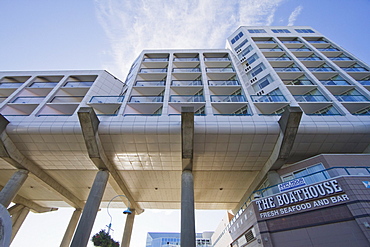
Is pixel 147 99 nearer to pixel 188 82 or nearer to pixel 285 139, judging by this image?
pixel 188 82

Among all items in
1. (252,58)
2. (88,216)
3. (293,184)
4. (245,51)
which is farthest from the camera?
(245,51)

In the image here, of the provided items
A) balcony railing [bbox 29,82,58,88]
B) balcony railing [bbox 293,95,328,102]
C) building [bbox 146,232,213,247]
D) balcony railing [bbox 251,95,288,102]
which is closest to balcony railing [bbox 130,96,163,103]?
balcony railing [bbox 251,95,288,102]

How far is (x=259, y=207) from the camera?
11352 millimetres

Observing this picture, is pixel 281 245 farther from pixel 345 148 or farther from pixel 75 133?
pixel 75 133

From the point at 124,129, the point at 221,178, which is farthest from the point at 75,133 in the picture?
the point at 221,178

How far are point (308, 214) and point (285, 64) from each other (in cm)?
1969

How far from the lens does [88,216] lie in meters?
12.6

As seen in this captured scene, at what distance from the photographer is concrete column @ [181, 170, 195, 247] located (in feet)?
38.3

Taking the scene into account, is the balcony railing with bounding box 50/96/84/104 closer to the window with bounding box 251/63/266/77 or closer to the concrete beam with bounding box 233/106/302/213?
the concrete beam with bounding box 233/106/302/213

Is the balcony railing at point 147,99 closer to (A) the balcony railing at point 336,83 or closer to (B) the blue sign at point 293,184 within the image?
(B) the blue sign at point 293,184

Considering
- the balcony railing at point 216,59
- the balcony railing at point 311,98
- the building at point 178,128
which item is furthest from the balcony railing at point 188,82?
the balcony railing at point 311,98

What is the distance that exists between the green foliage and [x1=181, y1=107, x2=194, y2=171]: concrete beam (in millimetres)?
7179

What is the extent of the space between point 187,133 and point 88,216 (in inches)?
365

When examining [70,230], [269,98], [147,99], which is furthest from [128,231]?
[269,98]
